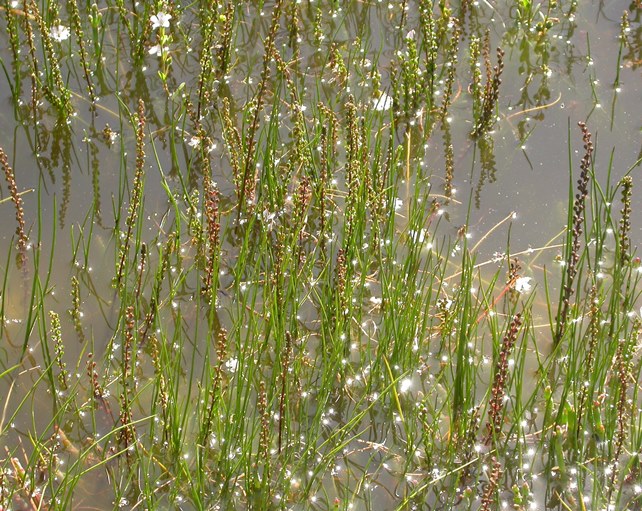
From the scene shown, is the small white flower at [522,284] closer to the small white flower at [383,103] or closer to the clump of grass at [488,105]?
the clump of grass at [488,105]

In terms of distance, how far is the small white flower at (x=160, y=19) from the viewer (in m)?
4.45

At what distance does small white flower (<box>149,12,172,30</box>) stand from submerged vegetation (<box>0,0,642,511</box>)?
6 centimetres

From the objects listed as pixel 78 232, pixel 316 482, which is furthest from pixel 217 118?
pixel 316 482

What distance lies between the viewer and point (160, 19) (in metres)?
4.46

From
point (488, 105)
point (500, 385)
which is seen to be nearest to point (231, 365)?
point (500, 385)

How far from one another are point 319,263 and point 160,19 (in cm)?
149

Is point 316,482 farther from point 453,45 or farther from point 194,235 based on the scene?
point 453,45

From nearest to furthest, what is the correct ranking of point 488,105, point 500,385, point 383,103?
point 500,385
point 488,105
point 383,103

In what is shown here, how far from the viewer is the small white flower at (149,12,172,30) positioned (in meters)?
4.45

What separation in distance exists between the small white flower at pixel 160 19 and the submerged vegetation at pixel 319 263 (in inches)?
2.2

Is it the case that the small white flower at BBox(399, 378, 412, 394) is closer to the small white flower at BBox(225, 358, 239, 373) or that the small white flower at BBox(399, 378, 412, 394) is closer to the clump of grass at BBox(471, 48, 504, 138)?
the small white flower at BBox(225, 358, 239, 373)

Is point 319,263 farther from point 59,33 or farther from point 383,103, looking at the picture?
point 59,33

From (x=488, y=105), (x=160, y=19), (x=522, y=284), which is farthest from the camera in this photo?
(x=160, y=19)

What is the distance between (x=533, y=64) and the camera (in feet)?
15.4
